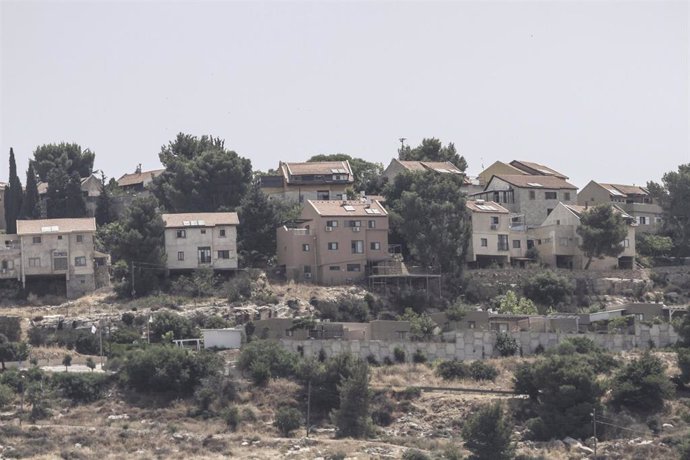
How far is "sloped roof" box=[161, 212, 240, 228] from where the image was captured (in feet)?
350

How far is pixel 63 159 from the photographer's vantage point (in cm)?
12838

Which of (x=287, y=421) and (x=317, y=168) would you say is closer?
(x=287, y=421)

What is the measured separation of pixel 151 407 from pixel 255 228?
24.3 meters

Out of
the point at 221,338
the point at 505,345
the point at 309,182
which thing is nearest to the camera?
the point at 505,345

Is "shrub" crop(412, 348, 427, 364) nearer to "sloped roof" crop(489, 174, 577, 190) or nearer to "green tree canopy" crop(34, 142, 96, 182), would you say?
"sloped roof" crop(489, 174, 577, 190)

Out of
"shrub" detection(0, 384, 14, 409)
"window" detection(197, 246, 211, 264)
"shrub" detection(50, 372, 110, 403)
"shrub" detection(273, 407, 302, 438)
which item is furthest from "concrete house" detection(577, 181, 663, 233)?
"shrub" detection(0, 384, 14, 409)

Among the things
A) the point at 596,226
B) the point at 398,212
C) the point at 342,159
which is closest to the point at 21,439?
the point at 398,212

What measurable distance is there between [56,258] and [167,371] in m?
18.5

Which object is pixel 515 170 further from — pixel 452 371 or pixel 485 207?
pixel 452 371

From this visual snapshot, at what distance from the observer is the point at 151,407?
8712 cm

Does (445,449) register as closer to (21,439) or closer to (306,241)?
(21,439)

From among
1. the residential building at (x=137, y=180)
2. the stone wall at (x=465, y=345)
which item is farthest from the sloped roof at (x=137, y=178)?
the stone wall at (x=465, y=345)

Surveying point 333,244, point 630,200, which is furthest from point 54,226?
point 630,200

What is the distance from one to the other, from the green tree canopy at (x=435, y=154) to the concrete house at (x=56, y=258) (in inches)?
1241
